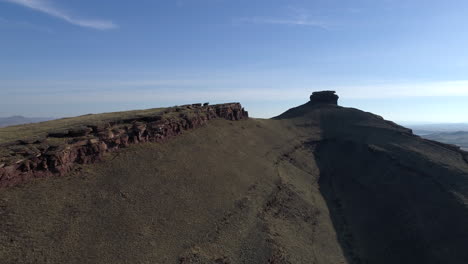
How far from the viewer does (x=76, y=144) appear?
39.8m

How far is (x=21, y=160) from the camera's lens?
108 ft

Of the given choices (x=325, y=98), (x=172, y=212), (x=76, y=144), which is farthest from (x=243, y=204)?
(x=325, y=98)

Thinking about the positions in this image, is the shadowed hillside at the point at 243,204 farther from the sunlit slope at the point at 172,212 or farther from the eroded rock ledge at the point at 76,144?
the eroded rock ledge at the point at 76,144

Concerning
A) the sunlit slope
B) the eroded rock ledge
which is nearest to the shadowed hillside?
the sunlit slope

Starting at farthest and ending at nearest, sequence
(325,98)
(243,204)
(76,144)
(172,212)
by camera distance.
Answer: (325,98), (243,204), (76,144), (172,212)

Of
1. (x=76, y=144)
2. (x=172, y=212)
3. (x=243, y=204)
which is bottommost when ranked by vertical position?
(x=243, y=204)

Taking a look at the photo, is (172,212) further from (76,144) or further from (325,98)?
(325,98)

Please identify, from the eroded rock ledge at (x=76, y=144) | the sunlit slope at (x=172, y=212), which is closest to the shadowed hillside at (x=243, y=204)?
the sunlit slope at (x=172, y=212)

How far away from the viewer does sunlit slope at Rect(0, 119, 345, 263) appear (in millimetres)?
28609

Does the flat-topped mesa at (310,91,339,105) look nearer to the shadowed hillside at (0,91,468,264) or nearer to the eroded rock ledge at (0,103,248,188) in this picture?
the shadowed hillside at (0,91,468,264)

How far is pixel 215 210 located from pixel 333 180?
43.0 m

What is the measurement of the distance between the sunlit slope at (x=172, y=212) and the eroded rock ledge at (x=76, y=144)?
4.22 feet

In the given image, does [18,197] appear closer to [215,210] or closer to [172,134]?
[215,210]

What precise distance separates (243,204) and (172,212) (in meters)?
12.3
